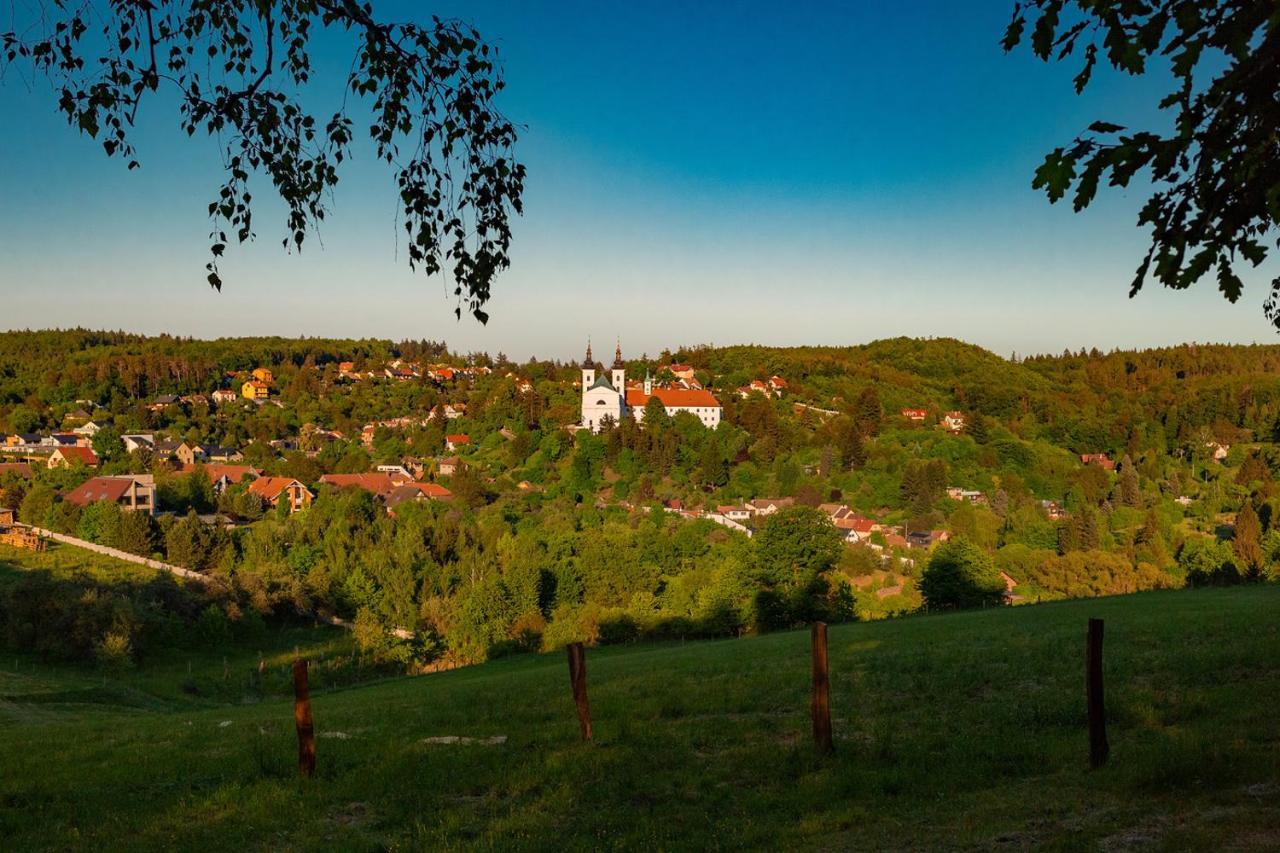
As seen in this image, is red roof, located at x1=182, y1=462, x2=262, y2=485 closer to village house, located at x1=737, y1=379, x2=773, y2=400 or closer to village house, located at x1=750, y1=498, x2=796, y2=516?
village house, located at x1=750, y1=498, x2=796, y2=516

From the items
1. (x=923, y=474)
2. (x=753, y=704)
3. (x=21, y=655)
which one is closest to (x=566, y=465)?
(x=923, y=474)

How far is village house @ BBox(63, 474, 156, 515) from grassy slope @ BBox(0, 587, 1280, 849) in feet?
212

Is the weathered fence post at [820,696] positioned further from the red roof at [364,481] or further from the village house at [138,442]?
the village house at [138,442]

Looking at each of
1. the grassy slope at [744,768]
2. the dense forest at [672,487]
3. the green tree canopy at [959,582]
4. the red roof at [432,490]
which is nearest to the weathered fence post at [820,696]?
the grassy slope at [744,768]

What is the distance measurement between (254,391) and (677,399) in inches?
3272

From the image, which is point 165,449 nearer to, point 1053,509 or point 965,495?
point 965,495

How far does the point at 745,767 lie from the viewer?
26.2 ft

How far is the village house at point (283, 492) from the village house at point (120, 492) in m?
10.1

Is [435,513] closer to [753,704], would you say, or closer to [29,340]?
[753,704]

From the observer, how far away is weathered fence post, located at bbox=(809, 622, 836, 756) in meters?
7.98

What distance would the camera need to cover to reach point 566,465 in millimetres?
108750

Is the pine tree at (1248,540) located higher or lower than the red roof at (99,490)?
lower

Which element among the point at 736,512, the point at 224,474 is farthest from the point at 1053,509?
the point at 224,474

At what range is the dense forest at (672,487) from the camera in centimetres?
4878
